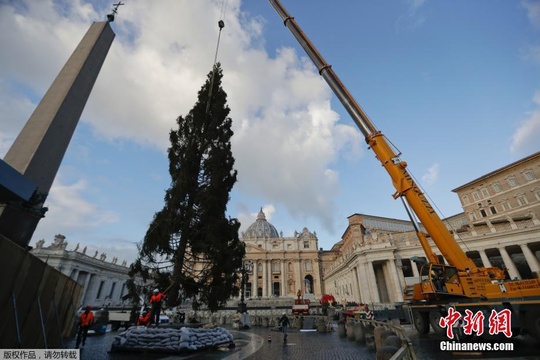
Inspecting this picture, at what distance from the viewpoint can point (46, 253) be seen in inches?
1607

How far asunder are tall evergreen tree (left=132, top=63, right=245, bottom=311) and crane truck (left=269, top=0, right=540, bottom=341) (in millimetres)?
7453

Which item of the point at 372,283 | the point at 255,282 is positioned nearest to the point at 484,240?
the point at 372,283

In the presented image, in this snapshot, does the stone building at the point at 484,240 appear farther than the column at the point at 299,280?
No

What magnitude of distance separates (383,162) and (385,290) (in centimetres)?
3351

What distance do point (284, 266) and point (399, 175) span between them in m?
72.4

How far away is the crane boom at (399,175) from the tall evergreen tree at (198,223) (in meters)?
6.95

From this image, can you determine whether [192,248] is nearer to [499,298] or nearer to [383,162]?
[383,162]

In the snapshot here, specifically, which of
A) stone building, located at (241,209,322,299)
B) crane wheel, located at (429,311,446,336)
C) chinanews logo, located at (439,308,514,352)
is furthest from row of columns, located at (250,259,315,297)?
chinanews logo, located at (439,308,514,352)

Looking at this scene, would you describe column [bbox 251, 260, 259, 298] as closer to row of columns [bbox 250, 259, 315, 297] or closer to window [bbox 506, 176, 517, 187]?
row of columns [bbox 250, 259, 315, 297]

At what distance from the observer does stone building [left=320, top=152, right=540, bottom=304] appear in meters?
28.1

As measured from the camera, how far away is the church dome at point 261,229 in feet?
319

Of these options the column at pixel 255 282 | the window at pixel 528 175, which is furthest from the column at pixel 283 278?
the window at pixel 528 175

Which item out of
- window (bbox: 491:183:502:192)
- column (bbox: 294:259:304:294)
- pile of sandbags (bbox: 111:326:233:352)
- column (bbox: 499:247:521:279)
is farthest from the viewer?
column (bbox: 294:259:304:294)

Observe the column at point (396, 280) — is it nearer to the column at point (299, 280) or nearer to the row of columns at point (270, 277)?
the column at point (299, 280)
